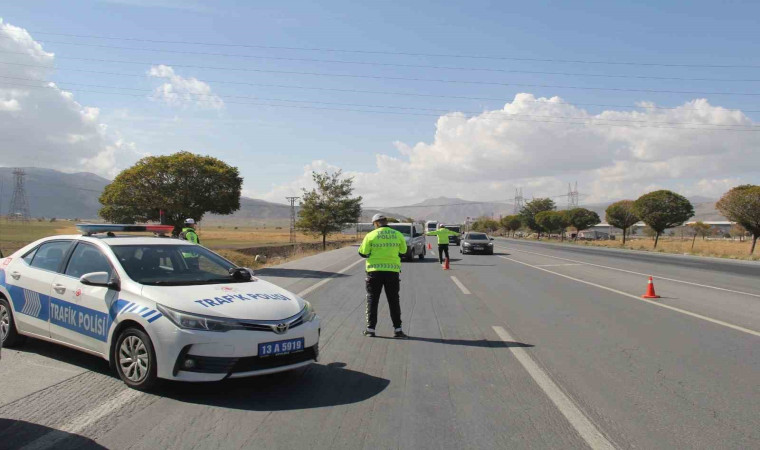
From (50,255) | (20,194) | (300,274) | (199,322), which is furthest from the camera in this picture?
(20,194)

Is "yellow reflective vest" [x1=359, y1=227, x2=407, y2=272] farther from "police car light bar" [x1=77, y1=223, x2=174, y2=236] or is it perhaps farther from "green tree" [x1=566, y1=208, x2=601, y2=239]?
"green tree" [x1=566, y1=208, x2=601, y2=239]

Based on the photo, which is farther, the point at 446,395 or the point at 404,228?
the point at 404,228

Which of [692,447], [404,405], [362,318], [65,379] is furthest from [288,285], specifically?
[692,447]

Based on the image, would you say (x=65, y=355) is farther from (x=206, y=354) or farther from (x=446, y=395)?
(x=446, y=395)

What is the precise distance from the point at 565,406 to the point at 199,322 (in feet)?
10.5

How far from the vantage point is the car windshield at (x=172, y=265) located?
561cm

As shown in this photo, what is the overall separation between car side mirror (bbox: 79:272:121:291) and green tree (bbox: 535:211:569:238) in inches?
3193

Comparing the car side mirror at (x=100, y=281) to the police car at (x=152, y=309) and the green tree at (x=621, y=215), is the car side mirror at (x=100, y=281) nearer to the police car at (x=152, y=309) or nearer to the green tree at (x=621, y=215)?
the police car at (x=152, y=309)

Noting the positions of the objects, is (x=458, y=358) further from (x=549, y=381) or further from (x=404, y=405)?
(x=404, y=405)

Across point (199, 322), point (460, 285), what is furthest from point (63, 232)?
point (199, 322)

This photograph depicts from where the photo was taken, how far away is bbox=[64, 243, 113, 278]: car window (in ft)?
18.8

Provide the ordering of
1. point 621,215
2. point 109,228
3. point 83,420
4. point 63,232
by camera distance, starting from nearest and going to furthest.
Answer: point 83,420 < point 109,228 < point 63,232 < point 621,215

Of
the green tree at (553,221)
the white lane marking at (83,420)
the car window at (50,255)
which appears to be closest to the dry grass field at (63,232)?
the car window at (50,255)

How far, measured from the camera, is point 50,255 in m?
6.30
